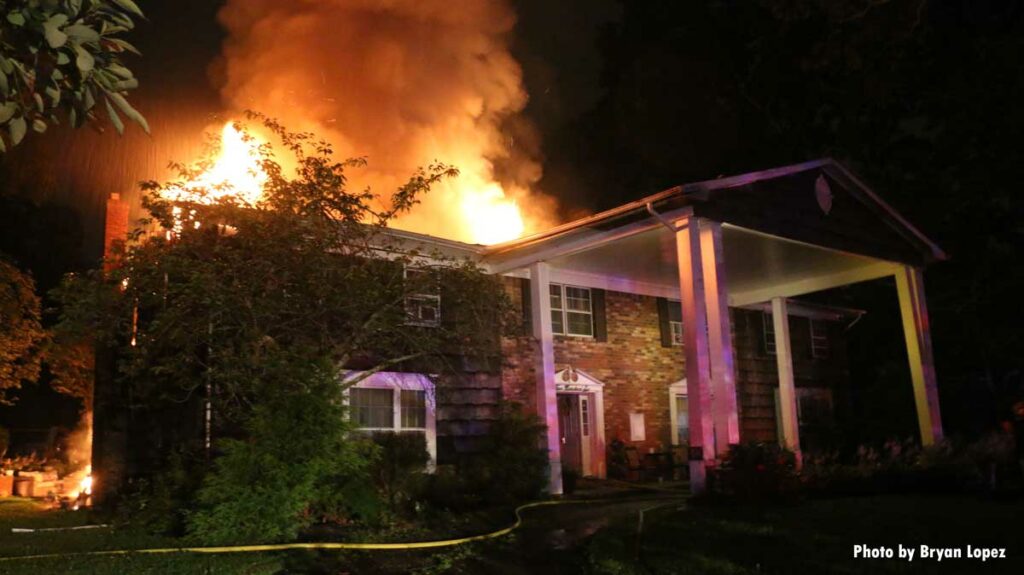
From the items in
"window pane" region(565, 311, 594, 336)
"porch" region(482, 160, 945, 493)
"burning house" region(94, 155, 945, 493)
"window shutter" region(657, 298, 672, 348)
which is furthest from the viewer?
"window shutter" region(657, 298, 672, 348)

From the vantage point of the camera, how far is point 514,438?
42.5ft

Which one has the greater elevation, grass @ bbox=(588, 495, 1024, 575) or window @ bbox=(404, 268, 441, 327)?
window @ bbox=(404, 268, 441, 327)

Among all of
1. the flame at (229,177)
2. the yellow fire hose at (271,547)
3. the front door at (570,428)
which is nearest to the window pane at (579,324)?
the front door at (570,428)

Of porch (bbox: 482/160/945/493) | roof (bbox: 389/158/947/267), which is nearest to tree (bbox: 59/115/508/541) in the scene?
roof (bbox: 389/158/947/267)

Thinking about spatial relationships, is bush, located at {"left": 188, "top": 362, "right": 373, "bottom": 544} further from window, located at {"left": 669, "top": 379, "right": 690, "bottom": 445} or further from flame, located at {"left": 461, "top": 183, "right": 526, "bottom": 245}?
flame, located at {"left": 461, "top": 183, "right": 526, "bottom": 245}

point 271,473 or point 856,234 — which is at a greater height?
point 856,234

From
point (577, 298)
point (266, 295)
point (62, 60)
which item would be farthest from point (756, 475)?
point (62, 60)

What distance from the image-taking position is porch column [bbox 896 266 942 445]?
15.6m

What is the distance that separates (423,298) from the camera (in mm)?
11375

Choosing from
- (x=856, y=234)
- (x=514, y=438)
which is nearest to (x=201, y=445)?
(x=514, y=438)

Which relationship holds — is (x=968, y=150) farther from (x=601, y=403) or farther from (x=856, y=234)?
(x=601, y=403)

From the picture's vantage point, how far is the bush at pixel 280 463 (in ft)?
26.5

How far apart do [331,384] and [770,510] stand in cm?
575

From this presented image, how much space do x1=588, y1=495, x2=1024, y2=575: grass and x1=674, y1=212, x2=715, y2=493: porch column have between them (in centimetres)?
97
